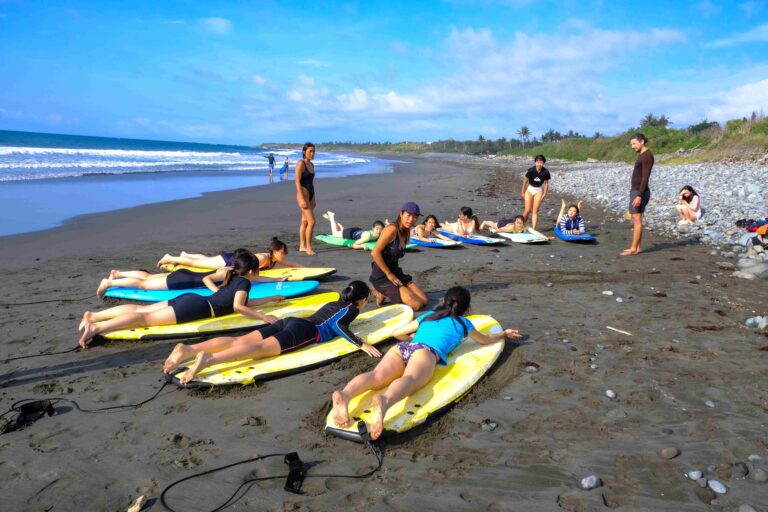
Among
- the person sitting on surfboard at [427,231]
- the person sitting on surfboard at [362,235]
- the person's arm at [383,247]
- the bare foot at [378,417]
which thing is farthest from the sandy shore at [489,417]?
the person sitting on surfboard at [427,231]

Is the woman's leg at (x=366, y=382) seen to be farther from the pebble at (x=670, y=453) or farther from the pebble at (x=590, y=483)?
the pebble at (x=670, y=453)

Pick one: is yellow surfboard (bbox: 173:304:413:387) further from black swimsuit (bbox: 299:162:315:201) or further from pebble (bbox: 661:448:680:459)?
black swimsuit (bbox: 299:162:315:201)

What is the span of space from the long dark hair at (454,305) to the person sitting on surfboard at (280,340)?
74 centimetres

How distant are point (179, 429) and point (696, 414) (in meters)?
3.98

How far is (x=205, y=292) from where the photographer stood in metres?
6.86

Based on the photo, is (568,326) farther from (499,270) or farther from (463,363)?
(499,270)

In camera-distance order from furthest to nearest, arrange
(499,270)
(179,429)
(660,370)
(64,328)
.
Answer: (499,270)
(64,328)
(660,370)
(179,429)

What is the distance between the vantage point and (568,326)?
6.00 meters

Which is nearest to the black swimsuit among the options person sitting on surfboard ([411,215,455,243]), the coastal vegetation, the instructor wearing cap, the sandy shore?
person sitting on surfboard ([411,215,455,243])

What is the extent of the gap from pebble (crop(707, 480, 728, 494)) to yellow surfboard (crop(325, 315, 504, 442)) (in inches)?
71.0

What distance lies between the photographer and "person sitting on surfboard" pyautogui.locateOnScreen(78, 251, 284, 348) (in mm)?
5426

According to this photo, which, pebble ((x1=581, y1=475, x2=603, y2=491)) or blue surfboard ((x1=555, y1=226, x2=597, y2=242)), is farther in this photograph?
blue surfboard ((x1=555, y1=226, x2=597, y2=242))

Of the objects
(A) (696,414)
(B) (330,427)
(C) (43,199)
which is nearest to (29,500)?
(B) (330,427)

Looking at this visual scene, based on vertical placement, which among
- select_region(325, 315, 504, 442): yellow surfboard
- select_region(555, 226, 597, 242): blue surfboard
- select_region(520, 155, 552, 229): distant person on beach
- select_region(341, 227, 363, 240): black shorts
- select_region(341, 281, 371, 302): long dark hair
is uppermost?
select_region(520, 155, 552, 229): distant person on beach
